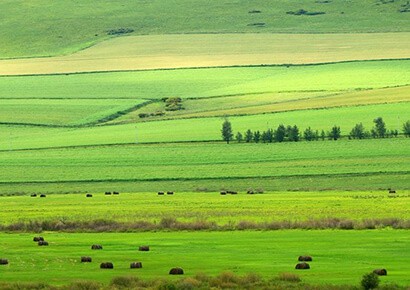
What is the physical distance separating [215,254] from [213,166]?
39.8 meters

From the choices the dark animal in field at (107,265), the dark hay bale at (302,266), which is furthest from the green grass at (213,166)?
the dark animal in field at (107,265)

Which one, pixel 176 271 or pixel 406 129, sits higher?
pixel 406 129

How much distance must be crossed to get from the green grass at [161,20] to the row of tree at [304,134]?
7118 cm

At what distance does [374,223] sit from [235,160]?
3389 cm

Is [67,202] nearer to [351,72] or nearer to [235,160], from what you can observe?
[235,160]

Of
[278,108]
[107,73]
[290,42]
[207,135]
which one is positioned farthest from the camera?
[290,42]

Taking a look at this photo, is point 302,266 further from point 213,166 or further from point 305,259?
point 213,166

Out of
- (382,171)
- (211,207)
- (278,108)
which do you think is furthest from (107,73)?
(211,207)

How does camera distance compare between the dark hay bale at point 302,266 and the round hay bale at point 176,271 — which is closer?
the round hay bale at point 176,271

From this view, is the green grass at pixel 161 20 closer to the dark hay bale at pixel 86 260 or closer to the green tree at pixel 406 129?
the green tree at pixel 406 129

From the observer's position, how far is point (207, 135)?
316ft

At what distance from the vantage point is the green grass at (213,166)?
251 feet

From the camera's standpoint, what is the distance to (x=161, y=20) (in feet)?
602

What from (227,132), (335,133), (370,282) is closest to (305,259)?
(370,282)
